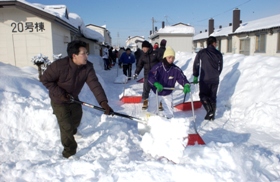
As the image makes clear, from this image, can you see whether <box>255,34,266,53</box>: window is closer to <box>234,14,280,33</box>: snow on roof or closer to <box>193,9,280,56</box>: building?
<box>193,9,280,56</box>: building

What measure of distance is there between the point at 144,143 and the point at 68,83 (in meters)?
1.45

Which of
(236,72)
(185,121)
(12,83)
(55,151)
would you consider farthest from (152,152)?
(236,72)

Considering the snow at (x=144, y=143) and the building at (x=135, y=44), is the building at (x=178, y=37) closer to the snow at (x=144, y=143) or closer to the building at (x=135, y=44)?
the building at (x=135, y=44)

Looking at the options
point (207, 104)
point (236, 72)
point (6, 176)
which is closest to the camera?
point (6, 176)

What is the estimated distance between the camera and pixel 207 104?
5.71 m

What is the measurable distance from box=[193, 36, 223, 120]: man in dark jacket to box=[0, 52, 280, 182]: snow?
1.32 feet

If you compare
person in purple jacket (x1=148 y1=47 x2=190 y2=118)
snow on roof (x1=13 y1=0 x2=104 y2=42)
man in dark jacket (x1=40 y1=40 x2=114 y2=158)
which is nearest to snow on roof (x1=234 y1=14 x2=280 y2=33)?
snow on roof (x1=13 y1=0 x2=104 y2=42)

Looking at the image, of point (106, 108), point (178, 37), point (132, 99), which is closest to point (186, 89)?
point (106, 108)

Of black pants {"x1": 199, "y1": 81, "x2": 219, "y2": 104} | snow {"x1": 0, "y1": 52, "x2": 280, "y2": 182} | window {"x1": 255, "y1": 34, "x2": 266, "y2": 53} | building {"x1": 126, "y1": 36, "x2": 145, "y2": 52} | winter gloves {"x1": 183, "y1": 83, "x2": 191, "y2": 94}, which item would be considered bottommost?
snow {"x1": 0, "y1": 52, "x2": 280, "y2": 182}

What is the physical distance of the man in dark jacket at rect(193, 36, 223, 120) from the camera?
5.70 meters

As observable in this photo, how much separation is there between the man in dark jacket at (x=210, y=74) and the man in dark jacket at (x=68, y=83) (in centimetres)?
299

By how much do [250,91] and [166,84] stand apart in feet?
10.8

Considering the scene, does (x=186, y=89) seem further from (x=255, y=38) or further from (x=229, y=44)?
(x=229, y=44)

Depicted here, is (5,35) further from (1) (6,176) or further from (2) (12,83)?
(1) (6,176)
